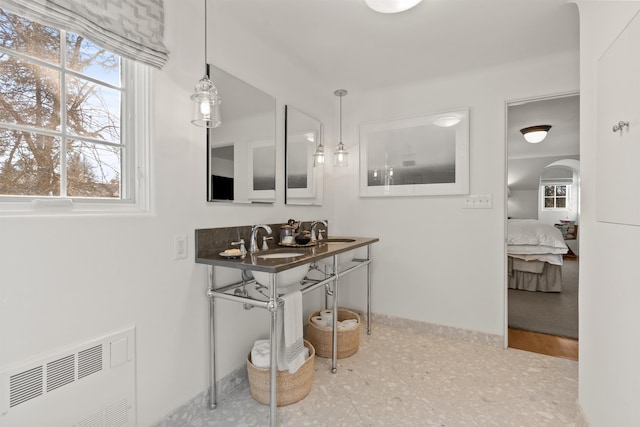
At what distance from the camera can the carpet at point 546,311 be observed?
2.83 metres

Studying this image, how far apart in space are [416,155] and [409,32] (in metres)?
1.07

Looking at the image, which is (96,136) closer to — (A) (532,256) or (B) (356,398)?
(B) (356,398)

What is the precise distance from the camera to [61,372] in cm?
114

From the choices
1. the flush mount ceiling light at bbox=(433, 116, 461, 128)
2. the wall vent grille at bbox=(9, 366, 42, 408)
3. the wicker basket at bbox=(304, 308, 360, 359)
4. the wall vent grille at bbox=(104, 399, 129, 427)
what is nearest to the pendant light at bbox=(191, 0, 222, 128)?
the wall vent grille at bbox=(9, 366, 42, 408)

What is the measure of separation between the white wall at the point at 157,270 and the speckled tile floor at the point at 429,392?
38 centimetres

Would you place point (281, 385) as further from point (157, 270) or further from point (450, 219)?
point (450, 219)

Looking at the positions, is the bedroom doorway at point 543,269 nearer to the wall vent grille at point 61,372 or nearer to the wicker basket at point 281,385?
the wicker basket at point 281,385

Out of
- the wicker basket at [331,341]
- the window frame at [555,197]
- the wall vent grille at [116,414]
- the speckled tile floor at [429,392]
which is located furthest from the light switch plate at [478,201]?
the window frame at [555,197]

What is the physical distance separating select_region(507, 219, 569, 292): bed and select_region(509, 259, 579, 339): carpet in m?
0.11

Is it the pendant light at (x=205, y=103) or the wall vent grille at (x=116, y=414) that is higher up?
the pendant light at (x=205, y=103)

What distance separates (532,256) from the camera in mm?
3818
